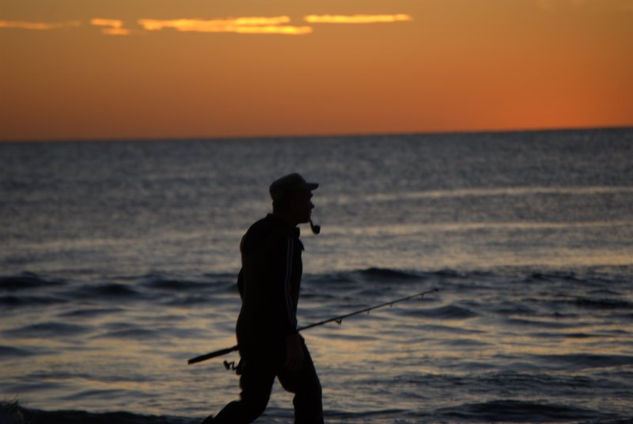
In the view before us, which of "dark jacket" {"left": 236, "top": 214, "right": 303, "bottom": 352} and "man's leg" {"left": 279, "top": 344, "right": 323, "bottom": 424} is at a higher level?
"dark jacket" {"left": 236, "top": 214, "right": 303, "bottom": 352}

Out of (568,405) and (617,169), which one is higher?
(617,169)

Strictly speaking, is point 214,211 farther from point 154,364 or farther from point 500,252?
point 154,364

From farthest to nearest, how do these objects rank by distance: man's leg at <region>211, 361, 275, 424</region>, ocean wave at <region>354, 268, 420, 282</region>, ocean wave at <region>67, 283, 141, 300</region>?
ocean wave at <region>354, 268, 420, 282</region>
ocean wave at <region>67, 283, 141, 300</region>
man's leg at <region>211, 361, 275, 424</region>

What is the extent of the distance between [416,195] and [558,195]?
22.7ft

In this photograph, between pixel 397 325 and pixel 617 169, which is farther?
pixel 617 169

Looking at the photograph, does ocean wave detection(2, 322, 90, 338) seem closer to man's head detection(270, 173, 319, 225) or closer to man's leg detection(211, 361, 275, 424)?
man's leg detection(211, 361, 275, 424)

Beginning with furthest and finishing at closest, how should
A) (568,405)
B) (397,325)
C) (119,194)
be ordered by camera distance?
(119,194), (397,325), (568,405)

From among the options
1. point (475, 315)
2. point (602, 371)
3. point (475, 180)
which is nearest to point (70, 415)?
point (602, 371)

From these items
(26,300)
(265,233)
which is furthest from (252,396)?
(26,300)

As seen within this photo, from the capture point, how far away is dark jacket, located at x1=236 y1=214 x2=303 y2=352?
5.93 meters

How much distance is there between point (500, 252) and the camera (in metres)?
23.5

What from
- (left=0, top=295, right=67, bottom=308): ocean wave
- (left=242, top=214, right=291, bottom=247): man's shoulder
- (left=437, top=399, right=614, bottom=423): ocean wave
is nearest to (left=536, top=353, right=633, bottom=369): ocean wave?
(left=437, top=399, right=614, bottom=423): ocean wave

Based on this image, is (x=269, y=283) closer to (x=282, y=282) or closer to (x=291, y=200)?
(x=282, y=282)

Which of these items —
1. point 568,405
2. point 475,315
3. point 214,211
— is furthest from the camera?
point 214,211
